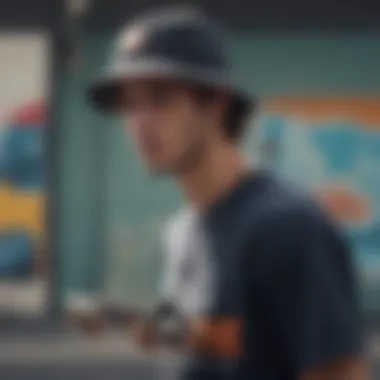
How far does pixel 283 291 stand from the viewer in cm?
197

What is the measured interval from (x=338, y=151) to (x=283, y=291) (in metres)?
8.22

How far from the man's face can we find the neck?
21mm

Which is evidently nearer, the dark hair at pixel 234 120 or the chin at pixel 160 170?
the chin at pixel 160 170

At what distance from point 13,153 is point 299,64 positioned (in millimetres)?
2488

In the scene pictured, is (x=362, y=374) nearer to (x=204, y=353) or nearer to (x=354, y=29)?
(x=204, y=353)

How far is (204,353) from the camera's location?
2031 mm

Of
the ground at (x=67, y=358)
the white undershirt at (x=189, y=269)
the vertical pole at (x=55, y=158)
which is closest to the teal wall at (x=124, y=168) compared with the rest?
the vertical pole at (x=55, y=158)

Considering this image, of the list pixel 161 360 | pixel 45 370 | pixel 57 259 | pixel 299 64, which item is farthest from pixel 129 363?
pixel 161 360

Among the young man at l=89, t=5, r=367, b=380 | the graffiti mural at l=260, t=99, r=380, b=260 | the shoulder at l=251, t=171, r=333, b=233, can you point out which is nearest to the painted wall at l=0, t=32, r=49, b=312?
the graffiti mural at l=260, t=99, r=380, b=260

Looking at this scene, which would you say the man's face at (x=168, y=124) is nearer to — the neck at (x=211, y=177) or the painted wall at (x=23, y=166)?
the neck at (x=211, y=177)

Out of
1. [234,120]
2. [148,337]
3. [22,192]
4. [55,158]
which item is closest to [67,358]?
[22,192]

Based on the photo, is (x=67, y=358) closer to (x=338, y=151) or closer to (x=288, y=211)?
(x=338, y=151)

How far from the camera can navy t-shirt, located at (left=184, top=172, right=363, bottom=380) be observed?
1.96m

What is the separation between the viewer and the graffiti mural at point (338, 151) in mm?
10070
